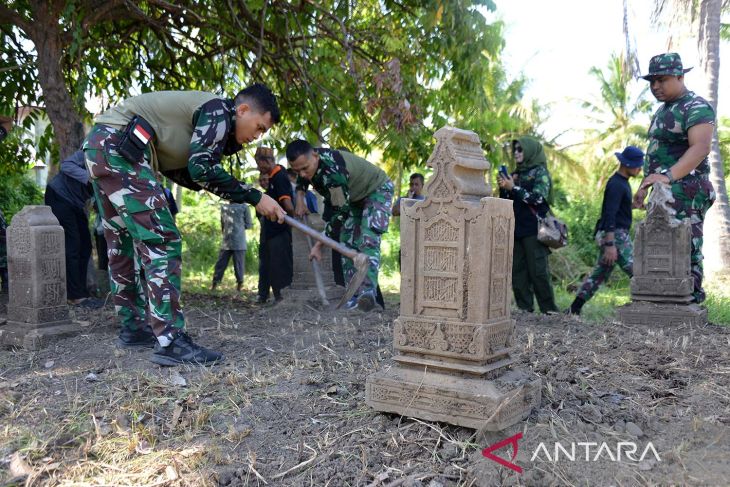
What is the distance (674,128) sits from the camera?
4824 mm

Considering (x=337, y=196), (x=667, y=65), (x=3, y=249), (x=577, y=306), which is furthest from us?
(x=3, y=249)

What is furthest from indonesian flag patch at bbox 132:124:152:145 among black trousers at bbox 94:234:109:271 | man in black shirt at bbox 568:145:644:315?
man in black shirt at bbox 568:145:644:315

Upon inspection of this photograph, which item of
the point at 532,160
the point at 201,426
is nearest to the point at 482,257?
the point at 201,426

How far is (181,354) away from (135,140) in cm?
130

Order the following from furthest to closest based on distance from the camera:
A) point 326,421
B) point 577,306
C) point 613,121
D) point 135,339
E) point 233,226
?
point 613,121, point 233,226, point 577,306, point 135,339, point 326,421

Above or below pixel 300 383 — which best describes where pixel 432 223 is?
above

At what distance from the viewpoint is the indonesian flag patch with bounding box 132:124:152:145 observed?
3664mm

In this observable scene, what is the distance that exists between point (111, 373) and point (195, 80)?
5138mm

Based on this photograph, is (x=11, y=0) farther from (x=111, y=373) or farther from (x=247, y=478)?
(x=247, y=478)

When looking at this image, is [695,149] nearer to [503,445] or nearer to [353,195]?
[353,195]

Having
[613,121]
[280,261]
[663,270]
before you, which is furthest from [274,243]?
[613,121]

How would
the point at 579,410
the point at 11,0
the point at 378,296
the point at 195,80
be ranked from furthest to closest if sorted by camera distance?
the point at 195,80, the point at 11,0, the point at 378,296, the point at 579,410

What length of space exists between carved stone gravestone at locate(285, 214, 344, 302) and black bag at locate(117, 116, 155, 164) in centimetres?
310

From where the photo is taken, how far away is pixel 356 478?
7.91ft
